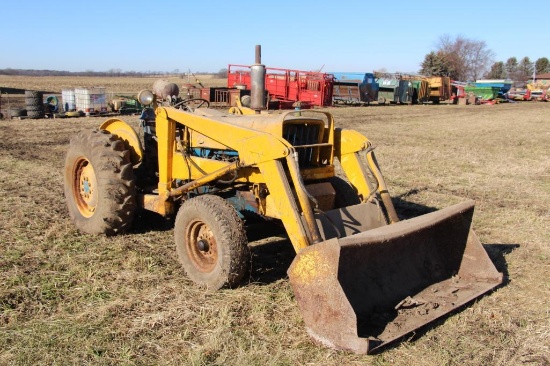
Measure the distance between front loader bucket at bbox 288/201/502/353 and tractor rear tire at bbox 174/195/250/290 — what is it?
662 mm

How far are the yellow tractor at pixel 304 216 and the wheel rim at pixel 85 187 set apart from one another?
0.03m

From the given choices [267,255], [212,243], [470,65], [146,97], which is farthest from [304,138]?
[470,65]

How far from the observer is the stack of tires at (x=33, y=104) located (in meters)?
16.8

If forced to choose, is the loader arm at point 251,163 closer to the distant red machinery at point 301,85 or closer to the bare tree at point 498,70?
the distant red machinery at point 301,85

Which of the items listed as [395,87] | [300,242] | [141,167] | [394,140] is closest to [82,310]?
[300,242]

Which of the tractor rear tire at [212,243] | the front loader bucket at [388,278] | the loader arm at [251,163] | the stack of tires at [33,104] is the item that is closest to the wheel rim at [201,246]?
the tractor rear tire at [212,243]

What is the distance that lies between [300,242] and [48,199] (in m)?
4.64

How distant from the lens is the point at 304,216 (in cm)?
382

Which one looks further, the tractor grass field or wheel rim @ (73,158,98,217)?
wheel rim @ (73,158,98,217)

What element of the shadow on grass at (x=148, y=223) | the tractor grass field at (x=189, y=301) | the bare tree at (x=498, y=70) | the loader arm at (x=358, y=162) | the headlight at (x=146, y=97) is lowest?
the tractor grass field at (x=189, y=301)

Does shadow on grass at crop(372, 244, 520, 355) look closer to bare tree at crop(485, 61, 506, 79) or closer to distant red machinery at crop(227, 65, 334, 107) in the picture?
distant red machinery at crop(227, 65, 334, 107)

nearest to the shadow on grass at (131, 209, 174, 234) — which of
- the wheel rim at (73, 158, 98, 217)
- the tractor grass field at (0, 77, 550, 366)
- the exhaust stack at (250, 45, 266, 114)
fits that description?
the tractor grass field at (0, 77, 550, 366)

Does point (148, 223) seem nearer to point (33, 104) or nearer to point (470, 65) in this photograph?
point (33, 104)

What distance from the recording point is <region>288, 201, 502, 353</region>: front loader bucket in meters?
3.30
